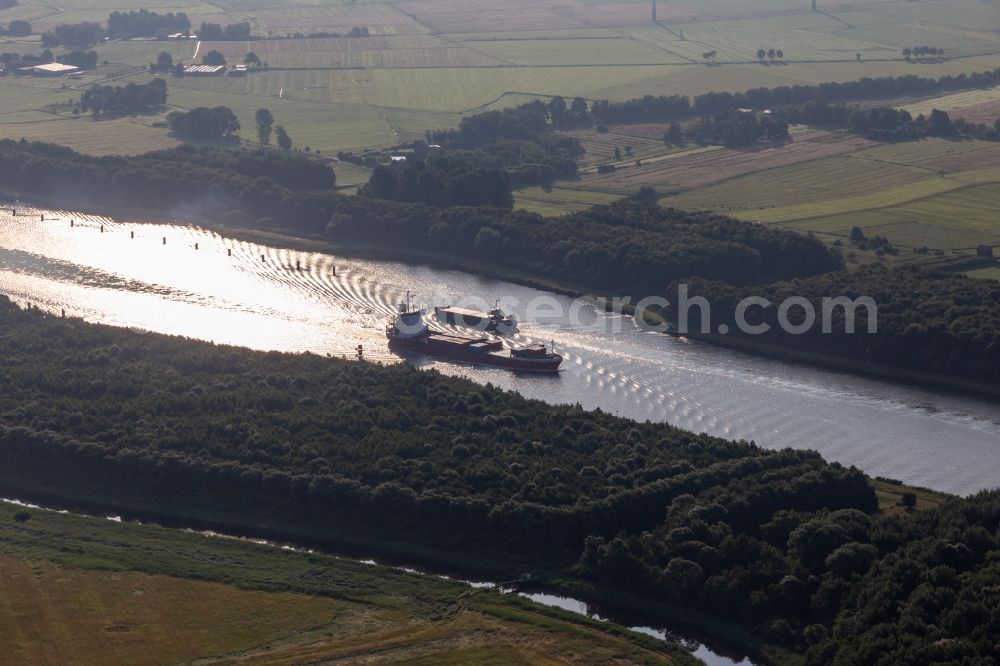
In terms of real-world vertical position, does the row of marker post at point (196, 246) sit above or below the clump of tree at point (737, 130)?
below

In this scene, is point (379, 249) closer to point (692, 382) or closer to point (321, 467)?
point (692, 382)

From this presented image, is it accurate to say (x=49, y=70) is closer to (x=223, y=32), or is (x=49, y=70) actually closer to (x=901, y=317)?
(x=223, y=32)

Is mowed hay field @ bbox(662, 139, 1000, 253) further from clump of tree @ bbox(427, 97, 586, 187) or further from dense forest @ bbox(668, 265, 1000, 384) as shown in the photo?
clump of tree @ bbox(427, 97, 586, 187)

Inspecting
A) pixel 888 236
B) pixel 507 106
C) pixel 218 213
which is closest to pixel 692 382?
pixel 888 236

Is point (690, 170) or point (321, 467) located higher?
point (690, 170)

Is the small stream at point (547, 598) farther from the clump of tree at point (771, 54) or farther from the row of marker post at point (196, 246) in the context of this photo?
the clump of tree at point (771, 54)

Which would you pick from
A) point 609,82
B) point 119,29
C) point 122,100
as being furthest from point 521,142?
point 119,29

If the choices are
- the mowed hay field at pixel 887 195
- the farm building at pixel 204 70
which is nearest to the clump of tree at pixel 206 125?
the farm building at pixel 204 70
